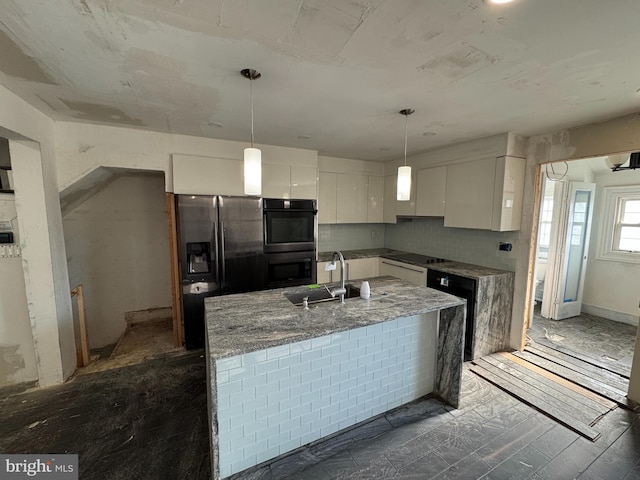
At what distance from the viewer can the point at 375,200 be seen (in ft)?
15.0

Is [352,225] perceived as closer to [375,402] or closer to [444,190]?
[444,190]

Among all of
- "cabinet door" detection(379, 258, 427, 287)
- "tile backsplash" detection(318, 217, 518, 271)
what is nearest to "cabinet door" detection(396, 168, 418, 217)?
"tile backsplash" detection(318, 217, 518, 271)

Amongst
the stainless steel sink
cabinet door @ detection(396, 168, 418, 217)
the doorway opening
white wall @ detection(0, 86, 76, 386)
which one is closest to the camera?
the stainless steel sink

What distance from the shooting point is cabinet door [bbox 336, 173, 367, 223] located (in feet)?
14.0

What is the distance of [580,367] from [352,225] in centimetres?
332

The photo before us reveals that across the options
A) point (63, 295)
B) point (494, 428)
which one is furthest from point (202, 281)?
point (494, 428)

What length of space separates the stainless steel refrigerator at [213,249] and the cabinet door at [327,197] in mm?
1088

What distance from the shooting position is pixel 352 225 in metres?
4.82

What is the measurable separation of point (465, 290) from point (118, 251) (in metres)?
4.47

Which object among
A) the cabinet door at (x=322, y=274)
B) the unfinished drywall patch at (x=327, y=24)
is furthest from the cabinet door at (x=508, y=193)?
the unfinished drywall patch at (x=327, y=24)

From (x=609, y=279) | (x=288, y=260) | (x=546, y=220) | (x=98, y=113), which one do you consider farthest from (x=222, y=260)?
(x=609, y=279)

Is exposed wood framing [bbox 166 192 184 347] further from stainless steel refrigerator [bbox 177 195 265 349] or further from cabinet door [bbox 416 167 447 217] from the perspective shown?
cabinet door [bbox 416 167 447 217]

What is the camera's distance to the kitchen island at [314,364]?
1.57 metres

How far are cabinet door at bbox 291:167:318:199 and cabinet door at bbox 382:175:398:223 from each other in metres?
1.42
